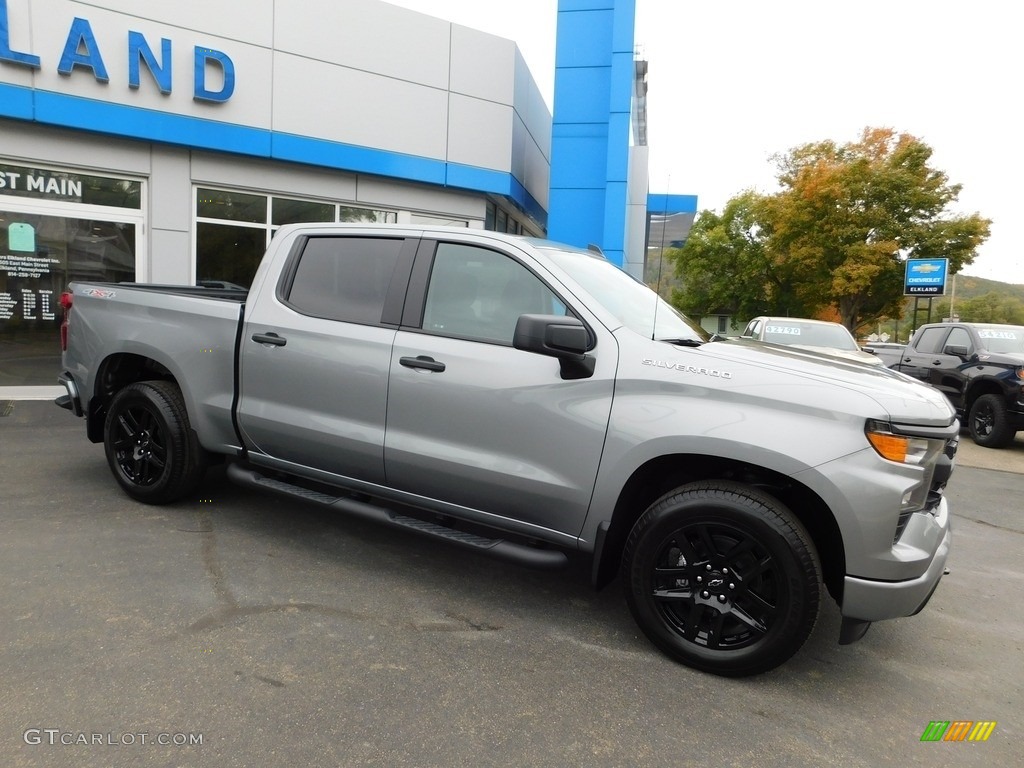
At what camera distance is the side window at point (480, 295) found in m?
3.46

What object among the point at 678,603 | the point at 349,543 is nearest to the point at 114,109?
the point at 349,543

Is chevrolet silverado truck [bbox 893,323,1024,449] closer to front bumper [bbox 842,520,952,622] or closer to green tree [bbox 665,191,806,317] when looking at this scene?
front bumper [bbox 842,520,952,622]

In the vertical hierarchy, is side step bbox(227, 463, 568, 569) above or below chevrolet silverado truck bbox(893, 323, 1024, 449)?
below

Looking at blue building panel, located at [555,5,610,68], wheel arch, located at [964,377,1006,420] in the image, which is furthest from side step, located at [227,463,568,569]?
blue building panel, located at [555,5,610,68]

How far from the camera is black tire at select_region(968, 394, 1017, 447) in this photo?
9328 mm

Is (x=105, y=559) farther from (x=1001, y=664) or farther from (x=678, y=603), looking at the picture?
(x=1001, y=664)

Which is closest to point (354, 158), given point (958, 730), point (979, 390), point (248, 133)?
point (248, 133)

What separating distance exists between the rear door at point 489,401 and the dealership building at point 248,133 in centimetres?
791

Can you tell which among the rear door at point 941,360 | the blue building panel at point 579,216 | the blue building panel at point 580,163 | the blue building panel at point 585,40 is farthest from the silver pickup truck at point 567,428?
the blue building panel at point 585,40

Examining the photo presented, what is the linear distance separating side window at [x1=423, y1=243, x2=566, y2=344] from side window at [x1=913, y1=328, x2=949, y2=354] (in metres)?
9.96

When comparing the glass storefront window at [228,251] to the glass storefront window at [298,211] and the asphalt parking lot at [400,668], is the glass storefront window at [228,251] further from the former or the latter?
the asphalt parking lot at [400,668]

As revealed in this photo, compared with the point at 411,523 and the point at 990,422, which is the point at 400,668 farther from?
the point at 990,422

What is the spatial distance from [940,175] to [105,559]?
38320 mm

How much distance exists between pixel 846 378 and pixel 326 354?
2609 millimetres
